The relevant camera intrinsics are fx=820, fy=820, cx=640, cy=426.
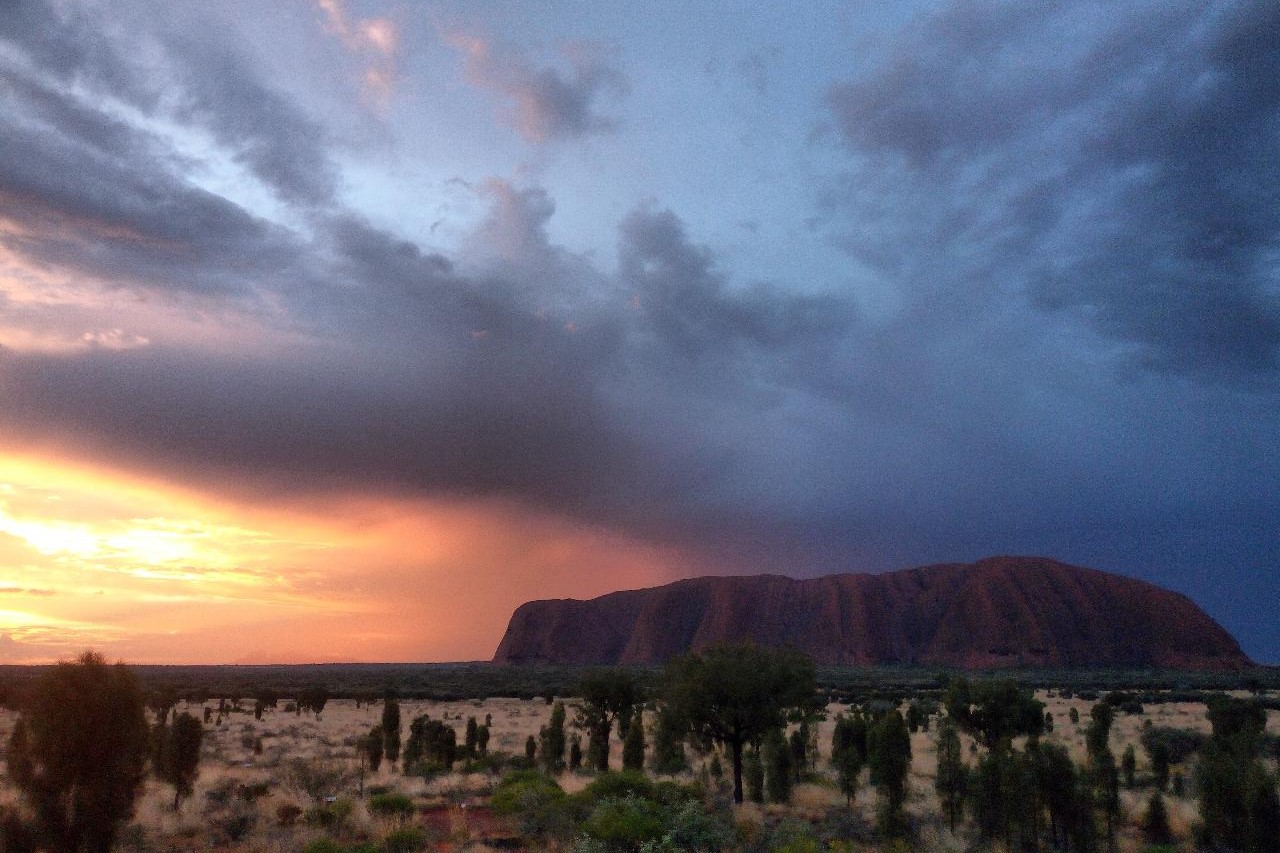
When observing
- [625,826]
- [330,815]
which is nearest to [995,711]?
[625,826]

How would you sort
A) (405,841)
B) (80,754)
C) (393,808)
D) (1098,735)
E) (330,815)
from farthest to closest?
(1098,735) → (393,808) → (330,815) → (405,841) → (80,754)

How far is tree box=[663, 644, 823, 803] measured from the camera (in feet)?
84.4

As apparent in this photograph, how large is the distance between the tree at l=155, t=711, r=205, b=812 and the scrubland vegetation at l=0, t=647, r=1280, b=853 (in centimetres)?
6

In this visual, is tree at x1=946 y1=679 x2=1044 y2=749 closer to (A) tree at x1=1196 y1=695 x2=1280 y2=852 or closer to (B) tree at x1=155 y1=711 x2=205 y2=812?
(A) tree at x1=1196 y1=695 x2=1280 y2=852

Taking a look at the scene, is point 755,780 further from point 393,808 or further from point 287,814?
point 287,814

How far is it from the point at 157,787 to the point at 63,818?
14.0m

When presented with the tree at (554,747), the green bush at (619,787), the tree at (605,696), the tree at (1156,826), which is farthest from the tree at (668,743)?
the tree at (1156,826)

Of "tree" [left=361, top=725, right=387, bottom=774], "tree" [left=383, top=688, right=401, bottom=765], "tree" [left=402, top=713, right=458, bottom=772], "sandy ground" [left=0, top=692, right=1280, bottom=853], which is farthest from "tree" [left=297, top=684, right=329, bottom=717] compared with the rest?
"tree" [left=361, top=725, right=387, bottom=774]

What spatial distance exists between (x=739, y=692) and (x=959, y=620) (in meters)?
Result: 144

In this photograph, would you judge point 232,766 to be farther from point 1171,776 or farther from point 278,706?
point 278,706

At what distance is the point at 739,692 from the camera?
84.1ft

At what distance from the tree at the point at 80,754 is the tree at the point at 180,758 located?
8781 mm

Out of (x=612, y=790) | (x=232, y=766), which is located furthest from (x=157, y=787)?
(x=612, y=790)

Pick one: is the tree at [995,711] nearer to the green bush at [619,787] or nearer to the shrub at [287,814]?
the green bush at [619,787]
